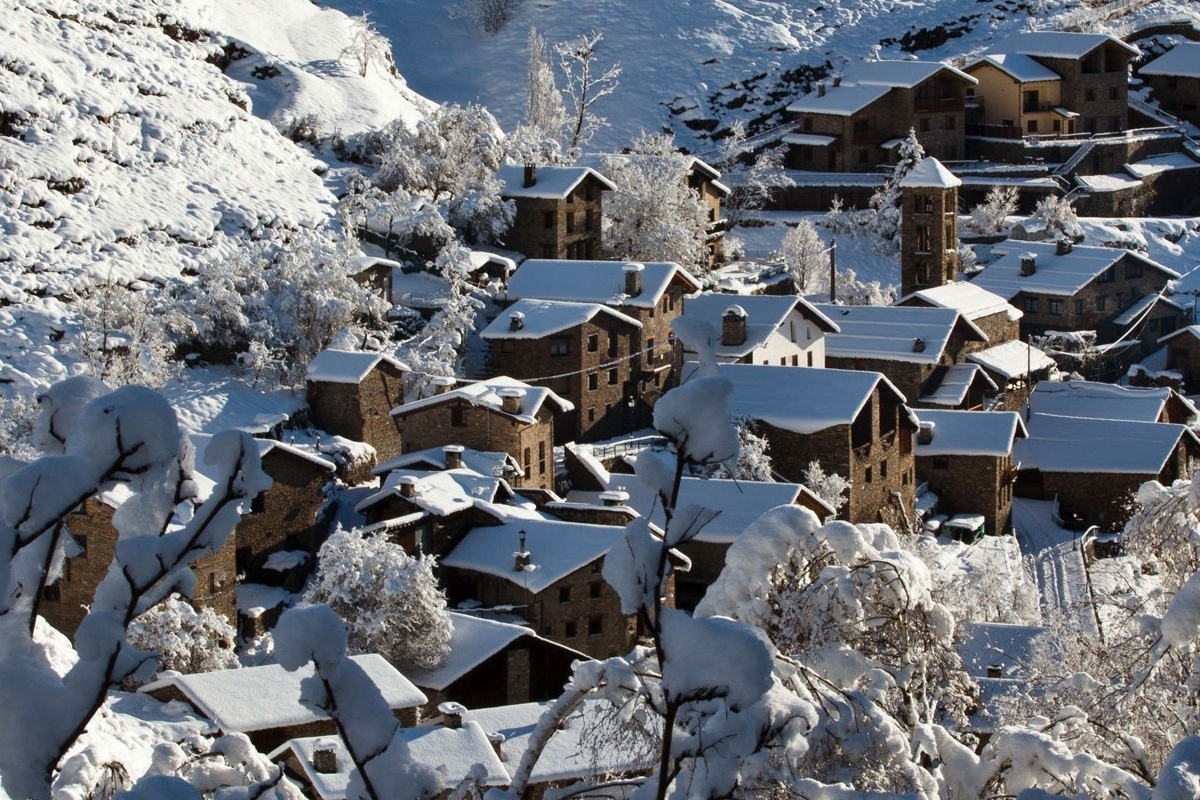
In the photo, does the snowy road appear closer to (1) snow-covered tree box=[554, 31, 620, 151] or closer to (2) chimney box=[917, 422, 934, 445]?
(2) chimney box=[917, 422, 934, 445]

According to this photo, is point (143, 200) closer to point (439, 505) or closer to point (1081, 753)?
point (439, 505)

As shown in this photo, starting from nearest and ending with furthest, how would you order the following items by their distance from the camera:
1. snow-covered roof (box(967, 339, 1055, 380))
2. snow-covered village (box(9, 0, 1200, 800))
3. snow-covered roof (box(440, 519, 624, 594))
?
snow-covered village (box(9, 0, 1200, 800)), snow-covered roof (box(440, 519, 624, 594)), snow-covered roof (box(967, 339, 1055, 380))

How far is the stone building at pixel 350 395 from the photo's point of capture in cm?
3959

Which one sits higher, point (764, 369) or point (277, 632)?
point (277, 632)

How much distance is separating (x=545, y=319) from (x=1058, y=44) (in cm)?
4249

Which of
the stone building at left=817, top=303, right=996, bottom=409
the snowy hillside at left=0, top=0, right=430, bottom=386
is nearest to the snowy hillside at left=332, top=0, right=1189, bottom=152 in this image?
the snowy hillside at left=0, top=0, right=430, bottom=386

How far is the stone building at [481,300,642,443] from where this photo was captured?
43438 millimetres

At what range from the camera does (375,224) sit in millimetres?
50844

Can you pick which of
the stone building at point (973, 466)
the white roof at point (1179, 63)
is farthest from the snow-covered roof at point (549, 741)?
the white roof at point (1179, 63)

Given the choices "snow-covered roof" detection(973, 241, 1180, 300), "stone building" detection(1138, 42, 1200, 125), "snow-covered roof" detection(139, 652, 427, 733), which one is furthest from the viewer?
"stone building" detection(1138, 42, 1200, 125)

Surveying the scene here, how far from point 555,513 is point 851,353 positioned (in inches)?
662

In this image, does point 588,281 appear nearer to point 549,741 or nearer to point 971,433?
point 971,433

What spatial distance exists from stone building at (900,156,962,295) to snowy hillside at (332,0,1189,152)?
20.6m

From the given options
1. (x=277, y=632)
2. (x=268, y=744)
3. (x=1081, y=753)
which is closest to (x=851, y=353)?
(x=268, y=744)
